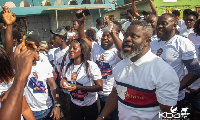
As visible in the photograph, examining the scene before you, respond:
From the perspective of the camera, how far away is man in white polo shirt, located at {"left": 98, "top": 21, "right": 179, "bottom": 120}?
1781 millimetres

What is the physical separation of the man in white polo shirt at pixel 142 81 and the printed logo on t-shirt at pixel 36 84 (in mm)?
1428

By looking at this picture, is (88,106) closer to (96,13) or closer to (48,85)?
(48,85)

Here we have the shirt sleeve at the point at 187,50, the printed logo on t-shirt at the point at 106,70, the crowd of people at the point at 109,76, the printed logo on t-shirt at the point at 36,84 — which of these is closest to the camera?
the crowd of people at the point at 109,76

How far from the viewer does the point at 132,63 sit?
6.75 ft

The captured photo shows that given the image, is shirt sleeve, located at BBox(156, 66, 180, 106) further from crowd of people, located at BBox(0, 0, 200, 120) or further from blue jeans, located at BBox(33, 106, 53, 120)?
blue jeans, located at BBox(33, 106, 53, 120)

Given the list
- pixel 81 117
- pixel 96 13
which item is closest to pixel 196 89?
pixel 81 117

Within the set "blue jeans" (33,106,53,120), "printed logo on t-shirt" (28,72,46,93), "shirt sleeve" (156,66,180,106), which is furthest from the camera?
"blue jeans" (33,106,53,120)

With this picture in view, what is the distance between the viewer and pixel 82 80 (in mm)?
2963

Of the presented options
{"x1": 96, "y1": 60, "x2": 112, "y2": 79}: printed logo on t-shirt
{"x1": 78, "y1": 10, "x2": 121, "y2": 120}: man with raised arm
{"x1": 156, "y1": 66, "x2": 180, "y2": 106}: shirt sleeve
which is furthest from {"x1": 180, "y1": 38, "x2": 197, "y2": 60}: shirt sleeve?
{"x1": 96, "y1": 60, "x2": 112, "y2": 79}: printed logo on t-shirt

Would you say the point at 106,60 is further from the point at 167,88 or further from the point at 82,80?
the point at 167,88

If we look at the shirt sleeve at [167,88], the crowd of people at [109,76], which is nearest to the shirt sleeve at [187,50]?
the crowd of people at [109,76]

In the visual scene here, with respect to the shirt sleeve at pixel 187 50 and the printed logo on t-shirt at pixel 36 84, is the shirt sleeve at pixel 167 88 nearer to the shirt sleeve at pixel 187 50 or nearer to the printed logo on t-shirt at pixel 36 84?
the shirt sleeve at pixel 187 50

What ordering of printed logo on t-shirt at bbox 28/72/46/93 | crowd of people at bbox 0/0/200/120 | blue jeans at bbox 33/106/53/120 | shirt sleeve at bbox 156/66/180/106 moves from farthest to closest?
blue jeans at bbox 33/106/53/120, printed logo on t-shirt at bbox 28/72/46/93, shirt sleeve at bbox 156/66/180/106, crowd of people at bbox 0/0/200/120

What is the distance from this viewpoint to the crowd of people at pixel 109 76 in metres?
1.53
